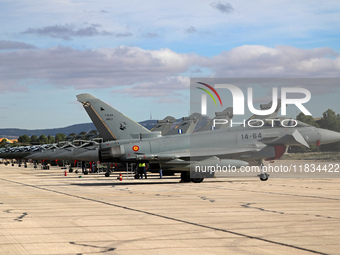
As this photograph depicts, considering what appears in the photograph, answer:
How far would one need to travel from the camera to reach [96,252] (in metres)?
8.68

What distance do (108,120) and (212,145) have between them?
6.77 meters

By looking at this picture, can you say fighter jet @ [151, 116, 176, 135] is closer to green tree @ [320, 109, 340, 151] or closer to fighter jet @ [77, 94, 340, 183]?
green tree @ [320, 109, 340, 151]

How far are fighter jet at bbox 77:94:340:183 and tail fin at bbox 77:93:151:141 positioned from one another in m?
0.18

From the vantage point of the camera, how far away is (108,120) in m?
31.9

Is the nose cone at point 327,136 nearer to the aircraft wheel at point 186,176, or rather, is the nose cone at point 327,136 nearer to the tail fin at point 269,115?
the tail fin at point 269,115

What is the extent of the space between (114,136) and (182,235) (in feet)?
70.8

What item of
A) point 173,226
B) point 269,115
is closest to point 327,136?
point 269,115

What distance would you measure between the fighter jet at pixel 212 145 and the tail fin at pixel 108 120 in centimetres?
18

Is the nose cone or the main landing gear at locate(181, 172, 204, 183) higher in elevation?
the nose cone

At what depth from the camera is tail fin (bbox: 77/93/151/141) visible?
103 feet

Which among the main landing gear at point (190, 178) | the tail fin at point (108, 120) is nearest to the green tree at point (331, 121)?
the main landing gear at point (190, 178)

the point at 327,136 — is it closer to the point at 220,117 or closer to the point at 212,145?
the point at 212,145

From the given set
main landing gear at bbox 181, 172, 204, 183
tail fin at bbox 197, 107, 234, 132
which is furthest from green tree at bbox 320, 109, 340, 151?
main landing gear at bbox 181, 172, 204, 183

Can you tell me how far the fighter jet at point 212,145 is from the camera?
96.3 ft
